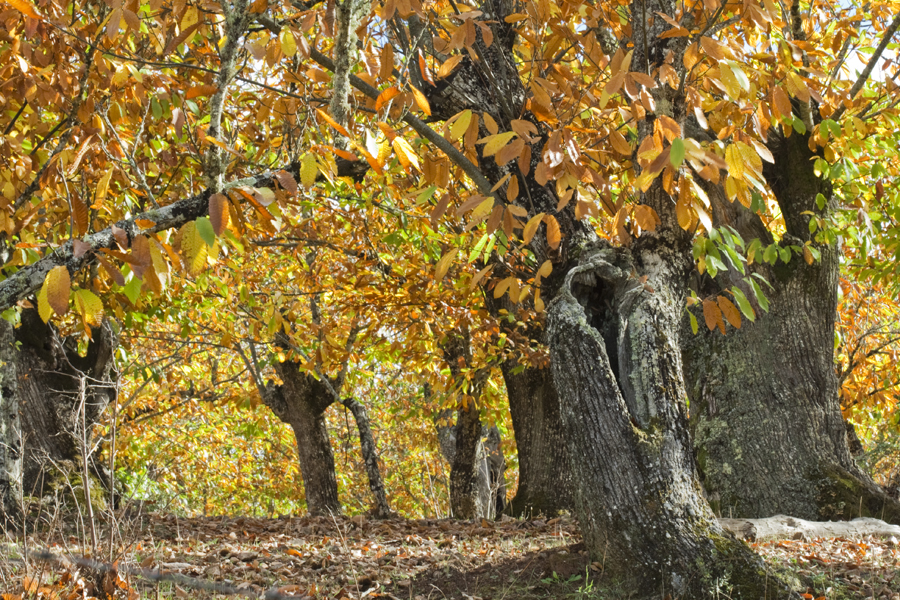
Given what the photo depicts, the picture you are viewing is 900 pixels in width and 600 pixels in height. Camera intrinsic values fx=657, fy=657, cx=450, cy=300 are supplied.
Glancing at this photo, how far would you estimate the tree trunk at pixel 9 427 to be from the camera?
5.39m

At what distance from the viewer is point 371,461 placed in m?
9.11

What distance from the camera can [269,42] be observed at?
3.64m

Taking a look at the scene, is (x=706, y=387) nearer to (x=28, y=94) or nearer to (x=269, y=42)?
(x=269, y=42)

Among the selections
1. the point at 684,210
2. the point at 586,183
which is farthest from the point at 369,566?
the point at 684,210

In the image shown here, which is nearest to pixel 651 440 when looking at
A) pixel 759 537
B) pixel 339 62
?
pixel 759 537

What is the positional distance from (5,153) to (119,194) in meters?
1.52

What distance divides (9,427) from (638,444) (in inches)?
209

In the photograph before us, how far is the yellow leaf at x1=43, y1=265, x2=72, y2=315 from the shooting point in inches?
81.4

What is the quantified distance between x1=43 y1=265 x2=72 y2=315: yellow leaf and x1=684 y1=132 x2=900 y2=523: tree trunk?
535cm

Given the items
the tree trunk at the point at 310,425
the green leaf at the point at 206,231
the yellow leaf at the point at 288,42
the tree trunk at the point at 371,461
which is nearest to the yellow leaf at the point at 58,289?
the green leaf at the point at 206,231

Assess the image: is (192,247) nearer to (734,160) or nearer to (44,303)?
(44,303)

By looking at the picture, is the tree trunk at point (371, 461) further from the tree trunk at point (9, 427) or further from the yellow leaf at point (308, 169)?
the yellow leaf at point (308, 169)

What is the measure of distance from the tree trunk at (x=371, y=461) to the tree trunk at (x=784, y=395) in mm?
4074

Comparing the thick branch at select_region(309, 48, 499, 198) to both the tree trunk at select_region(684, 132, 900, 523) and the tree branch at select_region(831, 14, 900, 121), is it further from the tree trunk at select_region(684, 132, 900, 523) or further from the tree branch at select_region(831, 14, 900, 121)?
the tree branch at select_region(831, 14, 900, 121)
